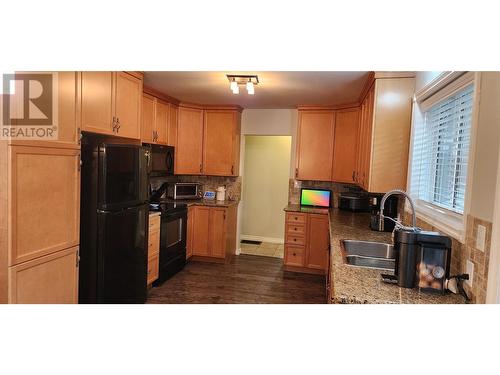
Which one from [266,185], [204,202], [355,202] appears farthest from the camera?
[266,185]

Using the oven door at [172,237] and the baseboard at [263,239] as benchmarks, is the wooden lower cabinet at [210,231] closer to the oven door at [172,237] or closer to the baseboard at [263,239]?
the oven door at [172,237]

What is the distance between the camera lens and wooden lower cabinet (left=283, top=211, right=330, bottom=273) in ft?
13.8

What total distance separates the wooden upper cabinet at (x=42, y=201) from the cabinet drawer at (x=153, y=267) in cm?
122

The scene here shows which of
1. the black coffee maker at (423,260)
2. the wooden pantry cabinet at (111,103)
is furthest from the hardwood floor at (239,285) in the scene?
the black coffee maker at (423,260)

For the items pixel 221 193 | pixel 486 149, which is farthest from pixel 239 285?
pixel 486 149

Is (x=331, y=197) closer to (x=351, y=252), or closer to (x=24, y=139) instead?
(x=351, y=252)

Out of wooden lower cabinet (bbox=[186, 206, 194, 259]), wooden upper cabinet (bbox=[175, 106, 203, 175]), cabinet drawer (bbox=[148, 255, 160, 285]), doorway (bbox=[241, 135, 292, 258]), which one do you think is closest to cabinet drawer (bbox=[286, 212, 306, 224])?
wooden lower cabinet (bbox=[186, 206, 194, 259])

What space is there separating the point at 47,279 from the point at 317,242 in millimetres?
3121

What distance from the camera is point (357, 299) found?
133cm

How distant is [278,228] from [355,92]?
3140 millimetres

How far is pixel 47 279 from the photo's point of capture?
2.02 m

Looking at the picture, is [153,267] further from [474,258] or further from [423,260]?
[474,258]

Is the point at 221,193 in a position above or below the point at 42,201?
below

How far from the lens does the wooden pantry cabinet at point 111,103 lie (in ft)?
7.56
